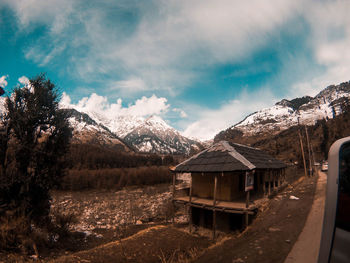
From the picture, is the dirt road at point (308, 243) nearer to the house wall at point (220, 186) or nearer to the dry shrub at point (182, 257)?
the dry shrub at point (182, 257)

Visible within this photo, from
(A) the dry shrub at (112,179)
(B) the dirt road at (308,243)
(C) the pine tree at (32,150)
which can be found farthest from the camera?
(A) the dry shrub at (112,179)

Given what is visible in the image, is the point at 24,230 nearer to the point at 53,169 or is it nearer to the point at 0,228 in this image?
the point at 0,228

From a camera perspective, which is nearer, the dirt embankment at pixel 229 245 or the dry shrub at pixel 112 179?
the dirt embankment at pixel 229 245

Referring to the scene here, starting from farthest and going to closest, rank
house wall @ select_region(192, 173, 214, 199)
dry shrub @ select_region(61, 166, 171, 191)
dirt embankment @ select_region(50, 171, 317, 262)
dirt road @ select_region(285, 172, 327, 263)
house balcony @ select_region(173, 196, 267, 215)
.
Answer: dry shrub @ select_region(61, 166, 171, 191), house wall @ select_region(192, 173, 214, 199), house balcony @ select_region(173, 196, 267, 215), dirt embankment @ select_region(50, 171, 317, 262), dirt road @ select_region(285, 172, 327, 263)

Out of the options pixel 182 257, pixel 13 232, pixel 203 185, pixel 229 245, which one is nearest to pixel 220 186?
pixel 203 185

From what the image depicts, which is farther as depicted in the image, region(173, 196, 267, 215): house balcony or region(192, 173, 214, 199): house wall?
region(192, 173, 214, 199): house wall

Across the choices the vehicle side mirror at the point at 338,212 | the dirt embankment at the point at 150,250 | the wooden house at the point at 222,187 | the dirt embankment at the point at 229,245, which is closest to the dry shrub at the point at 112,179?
the wooden house at the point at 222,187

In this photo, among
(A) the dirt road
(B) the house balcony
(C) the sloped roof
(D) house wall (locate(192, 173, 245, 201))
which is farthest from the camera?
(D) house wall (locate(192, 173, 245, 201))

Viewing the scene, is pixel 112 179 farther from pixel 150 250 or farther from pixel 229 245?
pixel 229 245

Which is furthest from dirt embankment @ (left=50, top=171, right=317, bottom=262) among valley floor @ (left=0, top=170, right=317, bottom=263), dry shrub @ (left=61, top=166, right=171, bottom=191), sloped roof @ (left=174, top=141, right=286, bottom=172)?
dry shrub @ (left=61, top=166, right=171, bottom=191)

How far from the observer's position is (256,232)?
8398 millimetres

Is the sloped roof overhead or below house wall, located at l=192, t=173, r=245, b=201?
overhead

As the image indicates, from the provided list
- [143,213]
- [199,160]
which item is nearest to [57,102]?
[199,160]

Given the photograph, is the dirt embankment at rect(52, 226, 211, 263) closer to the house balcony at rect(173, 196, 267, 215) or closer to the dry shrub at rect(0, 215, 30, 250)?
the house balcony at rect(173, 196, 267, 215)
